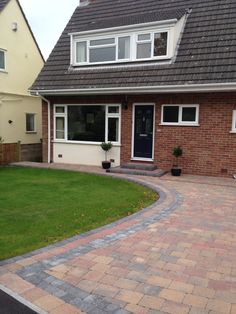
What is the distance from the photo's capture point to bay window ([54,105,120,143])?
13320 mm

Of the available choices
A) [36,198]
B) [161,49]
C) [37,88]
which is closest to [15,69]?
[37,88]

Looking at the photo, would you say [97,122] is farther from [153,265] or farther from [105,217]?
[153,265]

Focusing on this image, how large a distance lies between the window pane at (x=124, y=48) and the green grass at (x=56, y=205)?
5.21 meters

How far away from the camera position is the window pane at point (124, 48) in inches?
512

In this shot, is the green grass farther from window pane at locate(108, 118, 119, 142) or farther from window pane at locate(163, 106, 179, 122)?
window pane at locate(163, 106, 179, 122)

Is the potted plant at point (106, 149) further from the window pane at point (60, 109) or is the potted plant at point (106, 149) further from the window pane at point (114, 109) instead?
the window pane at point (60, 109)

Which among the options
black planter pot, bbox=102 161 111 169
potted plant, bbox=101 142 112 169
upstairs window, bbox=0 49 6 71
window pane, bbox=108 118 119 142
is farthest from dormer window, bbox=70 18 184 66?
upstairs window, bbox=0 49 6 71

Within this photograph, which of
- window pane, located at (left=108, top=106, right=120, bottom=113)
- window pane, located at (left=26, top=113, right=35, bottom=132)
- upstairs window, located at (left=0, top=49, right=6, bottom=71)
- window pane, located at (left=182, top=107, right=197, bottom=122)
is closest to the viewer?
window pane, located at (left=182, top=107, right=197, bottom=122)

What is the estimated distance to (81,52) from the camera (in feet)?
46.6

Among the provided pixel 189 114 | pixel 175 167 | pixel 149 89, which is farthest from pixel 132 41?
pixel 175 167

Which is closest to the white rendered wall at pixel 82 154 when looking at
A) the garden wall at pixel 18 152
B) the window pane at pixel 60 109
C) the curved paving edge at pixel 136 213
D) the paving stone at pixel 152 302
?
the window pane at pixel 60 109

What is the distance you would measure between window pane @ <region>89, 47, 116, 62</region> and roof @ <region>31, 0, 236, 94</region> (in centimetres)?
38

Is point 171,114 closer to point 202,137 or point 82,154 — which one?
point 202,137

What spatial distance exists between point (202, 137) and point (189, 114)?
977 millimetres
